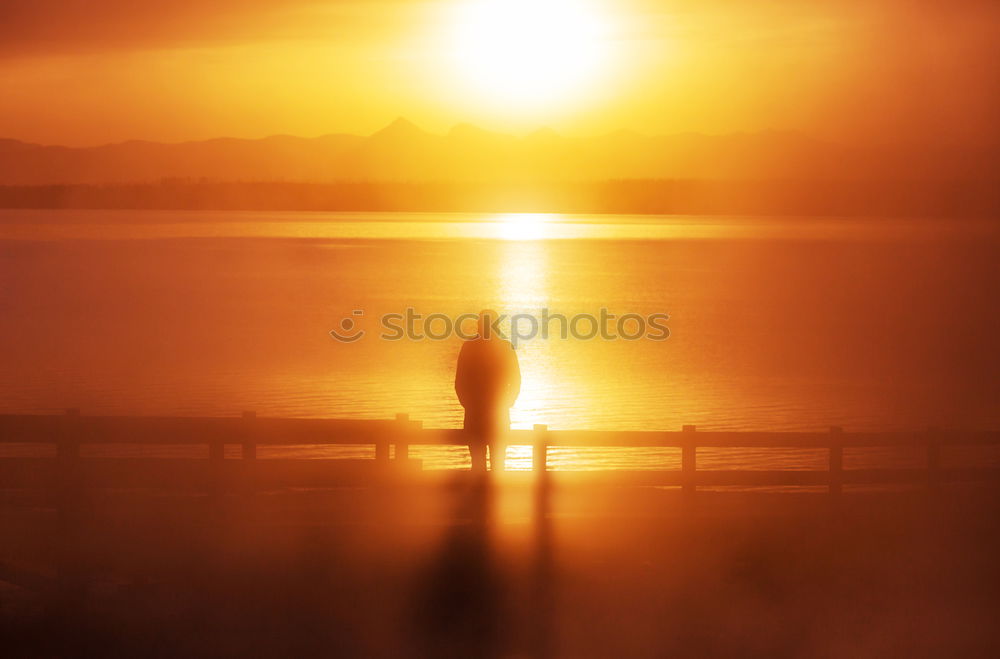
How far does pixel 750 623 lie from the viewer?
25.5ft

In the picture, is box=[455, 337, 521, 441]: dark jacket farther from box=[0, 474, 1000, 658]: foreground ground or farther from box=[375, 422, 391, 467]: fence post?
box=[375, 422, 391, 467]: fence post

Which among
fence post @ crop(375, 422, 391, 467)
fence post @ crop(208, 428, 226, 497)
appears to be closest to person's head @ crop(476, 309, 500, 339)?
fence post @ crop(375, 422, 391, 467)

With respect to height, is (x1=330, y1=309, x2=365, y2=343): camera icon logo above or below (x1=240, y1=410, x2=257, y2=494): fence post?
above

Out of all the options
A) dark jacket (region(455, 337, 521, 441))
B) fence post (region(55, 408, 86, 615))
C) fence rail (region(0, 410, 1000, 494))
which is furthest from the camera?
dark jacket (region(455, 337, 521, 441))

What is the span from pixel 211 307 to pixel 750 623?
67.9 metres

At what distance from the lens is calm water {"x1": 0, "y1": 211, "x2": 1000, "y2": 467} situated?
30.3 m

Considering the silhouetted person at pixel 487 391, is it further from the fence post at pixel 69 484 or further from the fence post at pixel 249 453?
the fence post at pixel 69 484

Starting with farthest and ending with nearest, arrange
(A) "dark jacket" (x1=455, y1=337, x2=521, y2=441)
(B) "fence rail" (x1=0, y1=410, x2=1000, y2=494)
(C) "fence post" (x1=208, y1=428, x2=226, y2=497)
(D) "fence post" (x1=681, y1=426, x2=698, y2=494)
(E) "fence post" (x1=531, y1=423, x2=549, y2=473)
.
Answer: (A) "dark jacket" (x1=455, y1=337, x2=521, y2=441)
(D) "fence post" (x1=681, y1=426, x2=698, y2=494)
(E) "fence post" (x1=531, y1=423, x2=549, y2=473)
(C) "fence post" (x1=208, y1=428, x2=226, y2=497)
(B) "fence rail" (x1=0, y1=410, x2=1000, y2=494)

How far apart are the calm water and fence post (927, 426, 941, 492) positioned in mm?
7345

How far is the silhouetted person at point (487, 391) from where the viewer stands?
11.0m

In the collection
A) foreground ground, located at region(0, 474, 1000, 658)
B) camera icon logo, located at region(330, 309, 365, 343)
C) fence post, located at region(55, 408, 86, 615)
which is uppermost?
camera icon logo, located at region(330, 309, 365, 343)

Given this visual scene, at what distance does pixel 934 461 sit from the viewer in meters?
11.2

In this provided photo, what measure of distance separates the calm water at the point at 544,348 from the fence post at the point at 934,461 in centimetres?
734

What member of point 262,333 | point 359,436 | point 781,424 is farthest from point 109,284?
point 359,436
